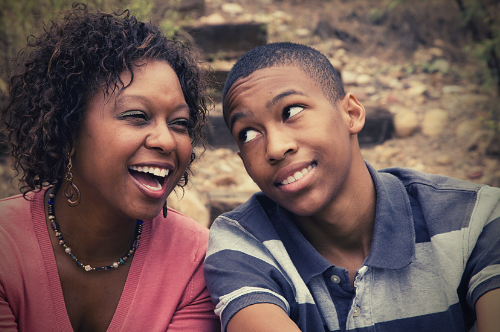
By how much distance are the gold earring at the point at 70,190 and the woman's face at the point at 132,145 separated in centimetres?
4

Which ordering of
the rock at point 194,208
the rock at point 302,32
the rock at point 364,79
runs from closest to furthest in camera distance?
the rock at point 194,208
the rock at point 364,79
the rock at point 302,32

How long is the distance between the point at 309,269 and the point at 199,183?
2.43 metres

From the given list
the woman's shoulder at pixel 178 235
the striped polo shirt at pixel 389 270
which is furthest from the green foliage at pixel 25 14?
the striped polo shirt at pixel 389 270

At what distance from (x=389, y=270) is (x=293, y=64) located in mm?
1037

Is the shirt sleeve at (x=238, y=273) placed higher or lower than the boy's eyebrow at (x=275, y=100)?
lower

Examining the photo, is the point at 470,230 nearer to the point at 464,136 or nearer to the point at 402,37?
the point at 464,136

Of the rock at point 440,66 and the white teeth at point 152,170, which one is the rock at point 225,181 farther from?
the rock at point 440,66

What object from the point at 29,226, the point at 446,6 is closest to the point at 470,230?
the point at 29,226

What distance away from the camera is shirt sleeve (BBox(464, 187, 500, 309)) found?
1620 millimetres

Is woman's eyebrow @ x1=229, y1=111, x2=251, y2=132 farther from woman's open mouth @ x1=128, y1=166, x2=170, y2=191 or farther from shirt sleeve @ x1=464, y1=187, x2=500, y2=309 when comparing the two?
shirt sleeve @ x1=464, y1=187, x2=500, y2=309

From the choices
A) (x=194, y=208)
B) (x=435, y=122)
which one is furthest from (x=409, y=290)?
(x=435, y=122)

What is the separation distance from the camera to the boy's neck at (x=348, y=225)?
6.51 ft

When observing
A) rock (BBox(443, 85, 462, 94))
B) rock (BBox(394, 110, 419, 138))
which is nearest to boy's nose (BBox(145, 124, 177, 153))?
rock (BBox(394, 110, 419, 138))

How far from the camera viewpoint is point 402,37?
624cm
